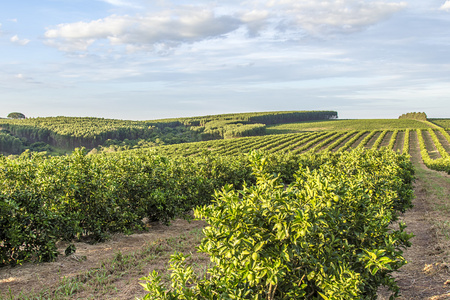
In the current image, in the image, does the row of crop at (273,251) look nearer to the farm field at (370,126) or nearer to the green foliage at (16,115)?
the farm field at (370,126)

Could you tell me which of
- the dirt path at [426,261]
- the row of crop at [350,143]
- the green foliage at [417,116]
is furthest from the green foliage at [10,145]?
the green foliage at [417,116]

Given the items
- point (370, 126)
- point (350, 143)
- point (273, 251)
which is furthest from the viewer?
point (370, 126)

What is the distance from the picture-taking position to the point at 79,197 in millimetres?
10188

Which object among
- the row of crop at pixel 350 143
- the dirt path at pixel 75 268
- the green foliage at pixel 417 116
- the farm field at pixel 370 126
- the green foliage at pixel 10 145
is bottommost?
the green foliage at pixel 10 145

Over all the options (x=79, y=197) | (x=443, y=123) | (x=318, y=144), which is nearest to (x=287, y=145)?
(x=318, y=144)

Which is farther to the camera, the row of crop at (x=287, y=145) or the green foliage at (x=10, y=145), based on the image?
the green foliage at (x=10, y=145)

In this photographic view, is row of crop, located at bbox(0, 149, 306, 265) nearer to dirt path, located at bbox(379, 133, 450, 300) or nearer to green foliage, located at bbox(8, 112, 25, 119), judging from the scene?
dirt path, located at bbox(379, 133, 450, 300)

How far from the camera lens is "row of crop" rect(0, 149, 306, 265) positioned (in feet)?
26.8

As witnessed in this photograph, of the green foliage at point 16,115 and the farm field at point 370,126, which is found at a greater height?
the green foliage at point 16,115

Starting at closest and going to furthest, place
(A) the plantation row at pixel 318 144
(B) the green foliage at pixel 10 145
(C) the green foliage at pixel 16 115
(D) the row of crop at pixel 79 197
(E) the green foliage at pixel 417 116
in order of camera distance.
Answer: (D) the row of crop at pixel 79 197 → (A) the plantation row at pixel 318 144 → (B) the green foliage at pixel 10 145 → (E) the green foliage at pixel 417 116 → (C) the green foliage at pixel 16 115

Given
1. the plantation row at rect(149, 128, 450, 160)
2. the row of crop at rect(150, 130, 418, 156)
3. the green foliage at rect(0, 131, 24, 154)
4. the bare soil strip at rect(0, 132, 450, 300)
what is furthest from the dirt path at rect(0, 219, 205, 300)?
the green foliage at rect(0, 131, 24, 154)

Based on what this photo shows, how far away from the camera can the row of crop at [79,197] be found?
321 inches

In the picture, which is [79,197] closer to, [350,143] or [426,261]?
[426,261]

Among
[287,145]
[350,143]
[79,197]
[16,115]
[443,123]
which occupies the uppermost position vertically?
[16,115]
